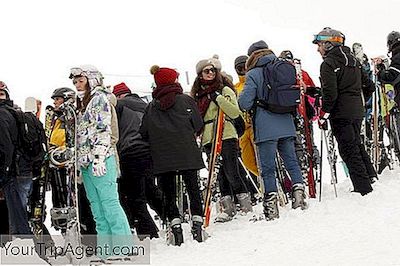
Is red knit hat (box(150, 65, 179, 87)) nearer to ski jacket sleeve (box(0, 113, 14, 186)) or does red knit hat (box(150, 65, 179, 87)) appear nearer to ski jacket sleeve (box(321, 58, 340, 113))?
ski jacket sleeve (box(0, 113, 14, 186))

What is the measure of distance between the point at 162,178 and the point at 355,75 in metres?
2.69

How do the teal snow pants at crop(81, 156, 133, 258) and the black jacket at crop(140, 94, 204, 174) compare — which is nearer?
the teal snow pants at crop(81, 156, 133, 258)

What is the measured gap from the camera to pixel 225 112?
776 centimetres

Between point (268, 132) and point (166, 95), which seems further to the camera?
point (268, 132)

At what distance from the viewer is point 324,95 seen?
7836 mm

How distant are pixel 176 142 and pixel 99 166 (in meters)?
0.88

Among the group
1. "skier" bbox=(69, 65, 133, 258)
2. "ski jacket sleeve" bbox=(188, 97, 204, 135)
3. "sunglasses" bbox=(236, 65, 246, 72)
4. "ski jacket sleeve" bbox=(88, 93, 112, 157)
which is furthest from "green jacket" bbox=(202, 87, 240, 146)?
"ski jacket sleeve" bbox=(88, 93, 112, 157)

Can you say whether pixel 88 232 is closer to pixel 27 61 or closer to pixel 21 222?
pixel 21 222

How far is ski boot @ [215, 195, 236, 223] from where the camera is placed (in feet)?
26.7

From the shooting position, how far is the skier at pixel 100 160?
21.3 ft

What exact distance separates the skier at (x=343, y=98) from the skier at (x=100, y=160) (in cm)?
262

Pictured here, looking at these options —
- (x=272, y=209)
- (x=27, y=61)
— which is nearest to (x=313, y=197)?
(x=272, y=209)

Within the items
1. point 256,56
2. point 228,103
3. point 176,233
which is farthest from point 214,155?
point 176,233

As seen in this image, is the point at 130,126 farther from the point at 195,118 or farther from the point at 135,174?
the point at 195,118
